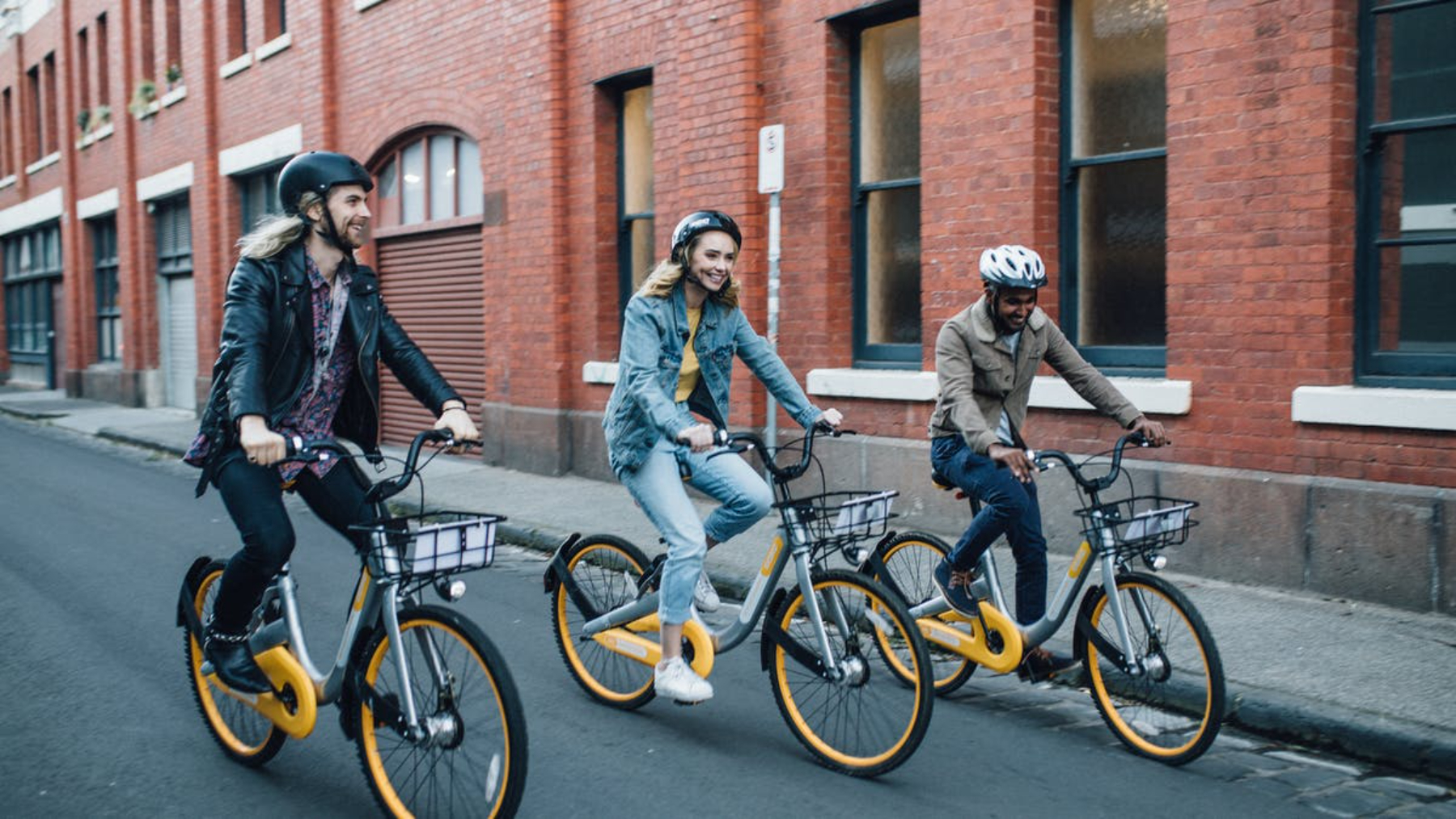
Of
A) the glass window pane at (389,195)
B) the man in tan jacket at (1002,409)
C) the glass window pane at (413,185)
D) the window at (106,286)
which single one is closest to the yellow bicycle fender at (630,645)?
the man in tan jacket at (1002,409)

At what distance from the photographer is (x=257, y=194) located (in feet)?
68.1

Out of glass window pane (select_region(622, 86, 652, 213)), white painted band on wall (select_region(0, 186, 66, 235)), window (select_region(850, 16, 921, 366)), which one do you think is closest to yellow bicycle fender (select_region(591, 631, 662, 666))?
window (select_region(850, 16, 921, 366))

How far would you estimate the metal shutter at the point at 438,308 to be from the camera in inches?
597

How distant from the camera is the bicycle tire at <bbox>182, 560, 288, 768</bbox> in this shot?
194 inches

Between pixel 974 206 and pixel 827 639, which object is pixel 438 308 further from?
pixel 827 639

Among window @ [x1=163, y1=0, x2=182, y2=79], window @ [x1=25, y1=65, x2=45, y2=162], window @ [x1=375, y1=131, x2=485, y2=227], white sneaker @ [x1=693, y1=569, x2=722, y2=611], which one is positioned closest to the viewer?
white sneaker @ [x1=693, y1=569, x2=722, y2=611]

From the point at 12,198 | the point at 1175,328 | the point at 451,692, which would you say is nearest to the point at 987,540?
the point at 451,692

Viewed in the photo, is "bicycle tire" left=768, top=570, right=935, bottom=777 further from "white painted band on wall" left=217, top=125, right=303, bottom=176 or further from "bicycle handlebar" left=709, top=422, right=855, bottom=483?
"white painted band on wall" left=217, top=125, right=303, bottom=176

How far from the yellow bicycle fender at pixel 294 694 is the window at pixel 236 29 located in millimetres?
18340

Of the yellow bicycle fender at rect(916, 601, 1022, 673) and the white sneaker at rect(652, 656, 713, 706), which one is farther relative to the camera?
the yellow bicycle fender at rect(916, 601, 1022, 673)

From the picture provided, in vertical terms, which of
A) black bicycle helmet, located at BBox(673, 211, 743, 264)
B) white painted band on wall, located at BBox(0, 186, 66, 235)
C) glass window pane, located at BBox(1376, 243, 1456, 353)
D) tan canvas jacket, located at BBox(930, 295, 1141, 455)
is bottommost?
tan canvas jacket, located at BBox(930, 295, 1141, 455)

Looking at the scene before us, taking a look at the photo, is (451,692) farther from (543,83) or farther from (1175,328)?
(543,83)

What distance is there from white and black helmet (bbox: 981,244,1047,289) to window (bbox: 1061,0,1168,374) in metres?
3.40

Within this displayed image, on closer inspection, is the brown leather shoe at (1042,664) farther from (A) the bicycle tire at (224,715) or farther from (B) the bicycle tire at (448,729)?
(A) the bicycle tire at (224,715)
